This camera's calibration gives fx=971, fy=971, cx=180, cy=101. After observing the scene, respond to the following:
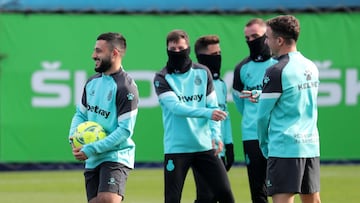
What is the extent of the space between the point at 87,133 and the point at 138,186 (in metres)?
7.37

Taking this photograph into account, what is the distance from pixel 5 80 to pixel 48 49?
3.51 ft

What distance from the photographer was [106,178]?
9312mm

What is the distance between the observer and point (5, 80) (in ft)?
64.1

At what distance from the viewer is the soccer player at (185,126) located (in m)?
10.6

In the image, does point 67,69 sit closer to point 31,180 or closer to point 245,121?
point 31,180

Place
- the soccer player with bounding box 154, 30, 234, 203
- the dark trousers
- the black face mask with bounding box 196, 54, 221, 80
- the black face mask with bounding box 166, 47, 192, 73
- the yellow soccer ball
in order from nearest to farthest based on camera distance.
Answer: the yellow soccer ball
the soccer player with bounding box 154, 30, 234, 203
the black face mask with bounding box 166, 47, 192, 73
the dark trousers
the black face mask with bounding box 196, 54, 221, 80

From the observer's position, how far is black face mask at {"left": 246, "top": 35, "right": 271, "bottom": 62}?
11812mm

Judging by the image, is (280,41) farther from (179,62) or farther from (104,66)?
(179,62)

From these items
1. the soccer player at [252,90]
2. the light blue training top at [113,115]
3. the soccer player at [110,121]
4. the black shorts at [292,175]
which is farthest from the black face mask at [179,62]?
the black shorts at [292,175]

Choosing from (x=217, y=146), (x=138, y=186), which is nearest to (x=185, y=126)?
(x=217, y=146)

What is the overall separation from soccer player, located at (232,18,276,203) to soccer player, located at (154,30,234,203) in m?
0.78

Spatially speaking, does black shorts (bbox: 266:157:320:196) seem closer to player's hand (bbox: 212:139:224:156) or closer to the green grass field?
player's hand (bbox: 212:139:224:156)

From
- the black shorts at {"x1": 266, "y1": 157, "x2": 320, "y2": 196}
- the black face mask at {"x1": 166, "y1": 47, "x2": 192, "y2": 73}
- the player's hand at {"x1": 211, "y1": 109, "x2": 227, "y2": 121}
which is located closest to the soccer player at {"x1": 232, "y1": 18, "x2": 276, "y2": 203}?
the black face mask at {"x1": 166, "y1": 47, "x2": 192, "y2": 73}

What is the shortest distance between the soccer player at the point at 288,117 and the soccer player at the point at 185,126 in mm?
1809
